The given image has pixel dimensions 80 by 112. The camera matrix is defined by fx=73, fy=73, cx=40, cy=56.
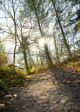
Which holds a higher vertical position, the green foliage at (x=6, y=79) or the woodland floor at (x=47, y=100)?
the green foliage at (x=6, y=79)

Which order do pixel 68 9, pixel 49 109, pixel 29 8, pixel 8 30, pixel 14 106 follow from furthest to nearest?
pixel 68 9, pixel 29 8, pixel 8 30, pixel 14 106, pixel 49 109

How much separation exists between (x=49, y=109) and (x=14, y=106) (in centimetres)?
75

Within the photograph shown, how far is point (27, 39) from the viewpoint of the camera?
8.98m

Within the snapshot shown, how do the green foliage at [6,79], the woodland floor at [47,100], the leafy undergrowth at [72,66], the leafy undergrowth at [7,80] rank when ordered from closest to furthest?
1. the woodland floor at [47,100]
2. the leafy undergrowth at [7,80]
3. the green foliage at [6,79]
4. the leafy undergrowth at [72,66]

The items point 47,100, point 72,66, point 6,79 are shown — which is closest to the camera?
point 47,100

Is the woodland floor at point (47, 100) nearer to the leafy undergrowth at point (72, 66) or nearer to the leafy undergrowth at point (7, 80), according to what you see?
the leafy undergrowth at point (7, 80)

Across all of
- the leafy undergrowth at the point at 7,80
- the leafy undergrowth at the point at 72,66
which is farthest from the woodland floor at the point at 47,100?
the leafy undergrowth at the point at 72,66

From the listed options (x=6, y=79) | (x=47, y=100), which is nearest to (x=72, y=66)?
(x=47, y=100)

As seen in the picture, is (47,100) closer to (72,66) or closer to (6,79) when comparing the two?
(6,79)

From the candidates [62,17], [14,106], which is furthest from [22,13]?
[14,106]

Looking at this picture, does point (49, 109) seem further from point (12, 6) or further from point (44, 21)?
point (12, 6)

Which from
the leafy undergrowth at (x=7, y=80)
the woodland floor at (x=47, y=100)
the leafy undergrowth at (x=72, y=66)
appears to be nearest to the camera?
the woodland floor at (x=47, y=100)

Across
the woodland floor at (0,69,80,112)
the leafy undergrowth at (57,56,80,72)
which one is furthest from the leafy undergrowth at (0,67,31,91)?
the leafy undergrowth at (57,56,80,72)

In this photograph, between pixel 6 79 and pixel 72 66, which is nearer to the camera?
pixel 6 79
